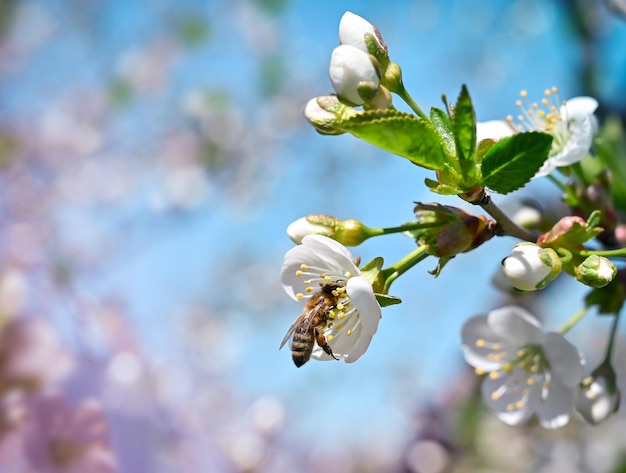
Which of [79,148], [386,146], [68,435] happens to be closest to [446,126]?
[386,146]

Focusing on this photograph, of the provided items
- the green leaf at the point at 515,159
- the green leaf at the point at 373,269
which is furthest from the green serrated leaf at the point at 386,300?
the green leaf at the point at 515,159

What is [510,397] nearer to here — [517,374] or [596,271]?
[517,374]

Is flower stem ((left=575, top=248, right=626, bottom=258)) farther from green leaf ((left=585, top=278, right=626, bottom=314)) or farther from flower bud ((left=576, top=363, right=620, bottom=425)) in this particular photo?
flower bud ((left=576, top=363, right=620, bottom=425))

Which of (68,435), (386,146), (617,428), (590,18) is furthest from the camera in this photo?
(617,428)

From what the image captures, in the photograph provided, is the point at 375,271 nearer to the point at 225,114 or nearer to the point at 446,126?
the point at 446,126

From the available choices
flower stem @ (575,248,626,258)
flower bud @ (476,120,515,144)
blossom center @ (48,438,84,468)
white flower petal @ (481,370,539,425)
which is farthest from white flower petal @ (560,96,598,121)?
blossom center @ (48,438,84,468)

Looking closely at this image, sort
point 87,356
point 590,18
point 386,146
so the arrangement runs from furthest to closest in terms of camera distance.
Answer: point 590,18 → point 87,356 → point 386,146

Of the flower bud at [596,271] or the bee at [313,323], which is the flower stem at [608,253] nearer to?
the flower bud at [596,271]

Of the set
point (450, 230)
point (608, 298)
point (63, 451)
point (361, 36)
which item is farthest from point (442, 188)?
point (63, 451)
